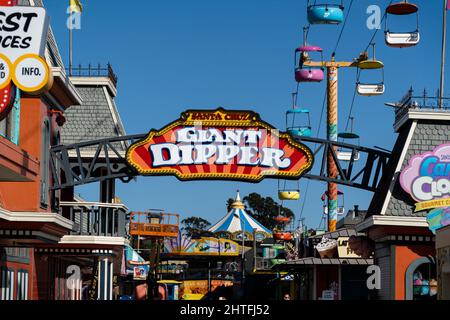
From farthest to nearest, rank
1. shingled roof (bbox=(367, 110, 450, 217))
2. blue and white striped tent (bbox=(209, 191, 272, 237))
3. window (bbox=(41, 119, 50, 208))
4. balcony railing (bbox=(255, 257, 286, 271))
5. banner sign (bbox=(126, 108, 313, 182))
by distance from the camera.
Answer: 1. blue and white striped tent (bbox=(209, 191, 272, 237))
2. balcony railing (bbox=(255, 257, 286, 271))
3. banner sign (bbox=(126, 108, 313, 182))
4. shingled roof (bbox=(367, 110, 450, 217))
5. window (bbox=(41, 119, 50, 208))

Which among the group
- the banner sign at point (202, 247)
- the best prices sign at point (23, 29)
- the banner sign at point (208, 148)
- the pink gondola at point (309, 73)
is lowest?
the banner sign at point (202, 247)

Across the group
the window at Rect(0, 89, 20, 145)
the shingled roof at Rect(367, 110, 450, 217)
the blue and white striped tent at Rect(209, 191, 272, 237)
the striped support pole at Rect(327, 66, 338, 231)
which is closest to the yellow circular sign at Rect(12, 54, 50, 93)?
the window at Rect(0, 89, 20, 145)

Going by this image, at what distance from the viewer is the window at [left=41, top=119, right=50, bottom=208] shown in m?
28.2

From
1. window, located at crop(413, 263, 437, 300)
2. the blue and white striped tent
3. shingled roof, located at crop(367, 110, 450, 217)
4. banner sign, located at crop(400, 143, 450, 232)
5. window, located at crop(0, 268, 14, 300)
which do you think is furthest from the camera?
the blue and white striped tent

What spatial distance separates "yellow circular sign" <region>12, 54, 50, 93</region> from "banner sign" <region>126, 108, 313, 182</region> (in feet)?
34.3

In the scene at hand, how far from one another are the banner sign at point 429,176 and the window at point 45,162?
11112mm

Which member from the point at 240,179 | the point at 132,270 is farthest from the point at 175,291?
the point at 240,179

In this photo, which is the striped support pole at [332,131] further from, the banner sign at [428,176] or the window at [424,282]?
the window at [424,282]

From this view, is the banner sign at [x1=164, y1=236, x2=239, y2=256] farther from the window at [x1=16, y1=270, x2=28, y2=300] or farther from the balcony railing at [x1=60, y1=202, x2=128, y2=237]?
the window at [x1=16, y1=270, x2=28, y2=300]

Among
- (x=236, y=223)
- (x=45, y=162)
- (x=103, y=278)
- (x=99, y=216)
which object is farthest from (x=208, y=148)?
(x=236, y=223)

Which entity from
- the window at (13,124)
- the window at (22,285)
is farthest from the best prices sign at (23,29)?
the window at (22,285)

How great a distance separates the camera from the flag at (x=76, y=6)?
3701 cm

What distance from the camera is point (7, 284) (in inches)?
1041

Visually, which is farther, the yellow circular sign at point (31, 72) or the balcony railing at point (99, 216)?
the balcony railing at point (99, 216)
